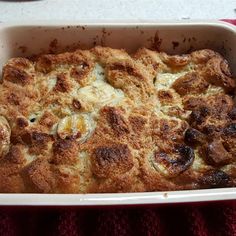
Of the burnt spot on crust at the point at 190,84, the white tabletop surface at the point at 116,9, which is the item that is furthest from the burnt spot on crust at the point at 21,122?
the white tabletop surface at the point at 116,9

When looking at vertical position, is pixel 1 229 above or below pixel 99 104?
below

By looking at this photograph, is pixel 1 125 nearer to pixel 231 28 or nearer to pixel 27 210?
pixel 27 210

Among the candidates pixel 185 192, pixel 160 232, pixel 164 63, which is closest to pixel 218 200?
pixel 185 192

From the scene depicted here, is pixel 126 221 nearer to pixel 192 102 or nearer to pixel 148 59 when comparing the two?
pixel 192 102

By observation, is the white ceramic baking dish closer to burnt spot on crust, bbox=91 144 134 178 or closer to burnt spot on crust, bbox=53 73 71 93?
burnt spot on crust, bbox=53 73 71 93

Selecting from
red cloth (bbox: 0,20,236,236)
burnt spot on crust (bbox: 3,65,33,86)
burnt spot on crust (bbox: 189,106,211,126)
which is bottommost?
red cloth (bbox: 0,20,236,236)

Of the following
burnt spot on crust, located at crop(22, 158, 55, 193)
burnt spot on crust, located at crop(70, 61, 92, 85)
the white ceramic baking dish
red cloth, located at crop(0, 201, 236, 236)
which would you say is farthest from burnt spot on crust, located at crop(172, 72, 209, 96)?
burnt spot on crust, located at crop(22, 158, 55, 193)

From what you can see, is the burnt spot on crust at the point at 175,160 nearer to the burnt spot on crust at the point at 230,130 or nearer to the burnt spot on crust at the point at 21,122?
the burnt spot on crust at the point at 230,130
